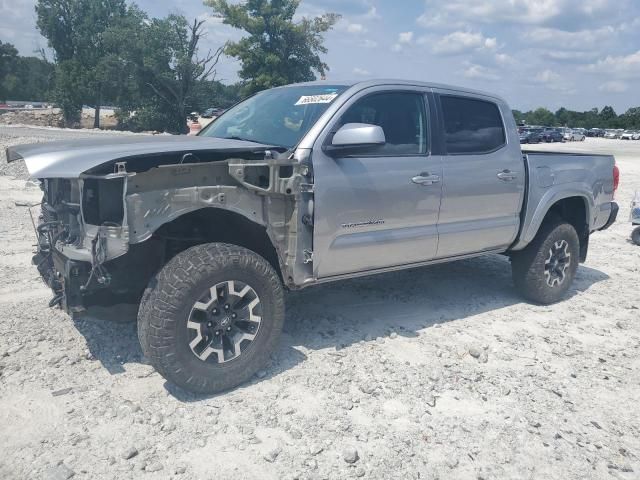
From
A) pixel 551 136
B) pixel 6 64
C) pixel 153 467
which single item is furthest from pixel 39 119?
pixel 153 467

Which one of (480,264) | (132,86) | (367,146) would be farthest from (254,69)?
(367,146)

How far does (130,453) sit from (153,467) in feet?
0.55

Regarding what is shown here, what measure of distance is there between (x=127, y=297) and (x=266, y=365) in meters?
1.06

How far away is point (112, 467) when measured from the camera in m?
2.78

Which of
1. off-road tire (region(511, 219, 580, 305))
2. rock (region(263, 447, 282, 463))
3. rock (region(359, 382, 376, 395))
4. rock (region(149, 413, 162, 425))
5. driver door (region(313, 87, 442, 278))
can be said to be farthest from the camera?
off-road tire (region(511, 219, 580, 305))

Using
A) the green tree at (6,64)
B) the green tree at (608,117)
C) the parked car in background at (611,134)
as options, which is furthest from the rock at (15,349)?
the green tree at (608,117)

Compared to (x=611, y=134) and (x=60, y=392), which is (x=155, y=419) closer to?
(x=60, y=392)

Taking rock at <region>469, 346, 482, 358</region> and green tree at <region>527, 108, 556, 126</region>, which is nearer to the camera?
rock at <region>469, 346, 482, 358</region>

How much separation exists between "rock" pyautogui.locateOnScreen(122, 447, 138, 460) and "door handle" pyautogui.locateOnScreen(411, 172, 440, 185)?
266cm

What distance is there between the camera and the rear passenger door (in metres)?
4.55

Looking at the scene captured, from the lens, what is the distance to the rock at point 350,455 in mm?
2914

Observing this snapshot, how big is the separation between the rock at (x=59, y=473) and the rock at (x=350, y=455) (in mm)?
1370

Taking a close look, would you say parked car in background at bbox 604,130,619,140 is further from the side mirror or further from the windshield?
the side mirror

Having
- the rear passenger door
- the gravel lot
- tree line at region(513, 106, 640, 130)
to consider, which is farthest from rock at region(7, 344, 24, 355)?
Answer: tree line at region(513, 106, 640, 130)
